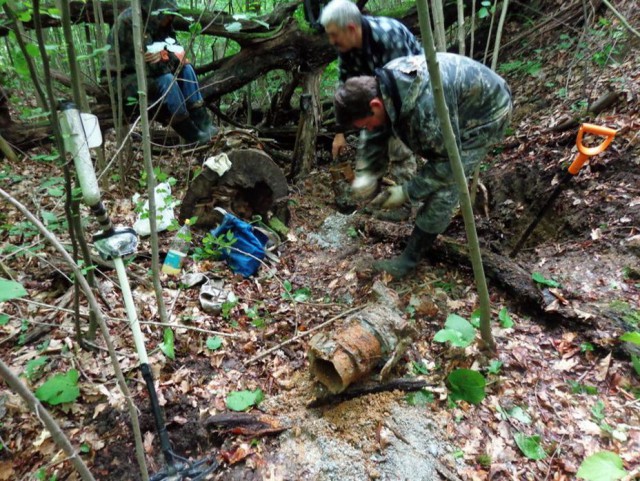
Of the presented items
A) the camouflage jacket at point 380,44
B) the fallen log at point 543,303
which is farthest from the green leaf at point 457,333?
the camouflage jacket at point 380,44

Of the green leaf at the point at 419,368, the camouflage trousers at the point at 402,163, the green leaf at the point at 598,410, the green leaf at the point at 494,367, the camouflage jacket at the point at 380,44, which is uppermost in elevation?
the camouflage jacket at the point at 380,44

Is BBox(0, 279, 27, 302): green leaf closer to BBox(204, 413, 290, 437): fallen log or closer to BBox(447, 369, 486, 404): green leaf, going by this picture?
BBox(204, 413, 290, 437): fallen log

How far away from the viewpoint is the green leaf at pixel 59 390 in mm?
2217

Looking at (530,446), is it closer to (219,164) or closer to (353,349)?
(353,349)

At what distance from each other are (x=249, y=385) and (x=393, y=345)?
3.40ft

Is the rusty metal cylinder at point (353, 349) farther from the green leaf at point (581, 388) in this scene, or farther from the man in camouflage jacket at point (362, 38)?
the man in camouflage jacket at point (362, 38)

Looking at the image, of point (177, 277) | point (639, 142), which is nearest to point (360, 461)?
point (177, 277)

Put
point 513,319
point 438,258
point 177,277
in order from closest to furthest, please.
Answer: point 513,319 < point 177,277 < point 438,258

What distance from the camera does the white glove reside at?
3.67m

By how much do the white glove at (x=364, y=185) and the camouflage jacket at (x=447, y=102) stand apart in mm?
530

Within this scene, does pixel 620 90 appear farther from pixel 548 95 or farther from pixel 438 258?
pixel 438 258

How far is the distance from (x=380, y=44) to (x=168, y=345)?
11.2 feet

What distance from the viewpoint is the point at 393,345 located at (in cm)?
247

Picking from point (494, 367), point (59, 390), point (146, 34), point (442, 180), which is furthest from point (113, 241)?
point (146, 34)
